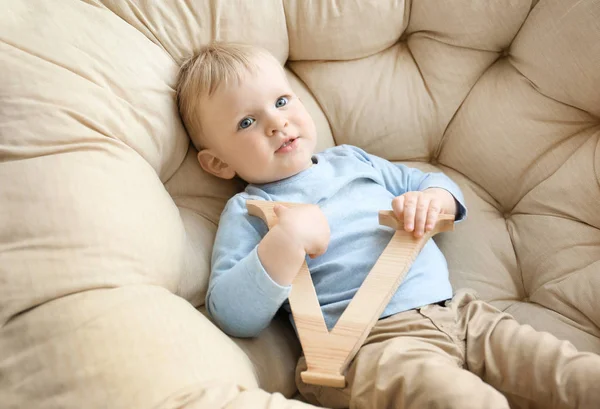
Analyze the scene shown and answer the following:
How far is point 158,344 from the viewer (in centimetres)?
69

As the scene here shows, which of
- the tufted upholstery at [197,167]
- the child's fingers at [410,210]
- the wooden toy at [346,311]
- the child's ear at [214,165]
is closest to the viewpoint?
the tufted upholstery at [197,167]

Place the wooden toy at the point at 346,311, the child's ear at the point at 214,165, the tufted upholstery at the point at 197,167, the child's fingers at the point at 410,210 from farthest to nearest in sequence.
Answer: the child's ear at the point at 214,165 < the child's fingers at the point at 410,210 < the wooden toy at the point at 346,311 < the tufted upholstery at the point at 197,167

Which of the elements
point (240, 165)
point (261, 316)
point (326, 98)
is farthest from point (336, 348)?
point (326, 98)

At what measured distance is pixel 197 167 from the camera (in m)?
1.06

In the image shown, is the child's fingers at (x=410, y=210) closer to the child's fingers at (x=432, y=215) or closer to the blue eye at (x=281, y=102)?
the child's fingers at (x=432, y=215)

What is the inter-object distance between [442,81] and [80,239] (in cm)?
71

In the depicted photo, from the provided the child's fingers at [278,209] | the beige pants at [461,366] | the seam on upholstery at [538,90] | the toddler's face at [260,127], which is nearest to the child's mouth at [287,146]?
the toddler's face at [260,127]

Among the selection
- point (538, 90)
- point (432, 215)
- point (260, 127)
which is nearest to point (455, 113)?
point (538, 90)

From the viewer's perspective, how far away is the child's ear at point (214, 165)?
1.02 metres

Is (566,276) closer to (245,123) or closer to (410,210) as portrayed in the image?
(410,210)

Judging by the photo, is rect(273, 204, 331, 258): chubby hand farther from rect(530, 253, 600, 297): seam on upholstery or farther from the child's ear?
rect(530, 253, 600, 297): seam on upholstery

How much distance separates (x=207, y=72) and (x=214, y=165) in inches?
6.7

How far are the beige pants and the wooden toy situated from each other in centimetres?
3

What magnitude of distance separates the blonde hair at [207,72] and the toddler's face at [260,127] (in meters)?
0.01
